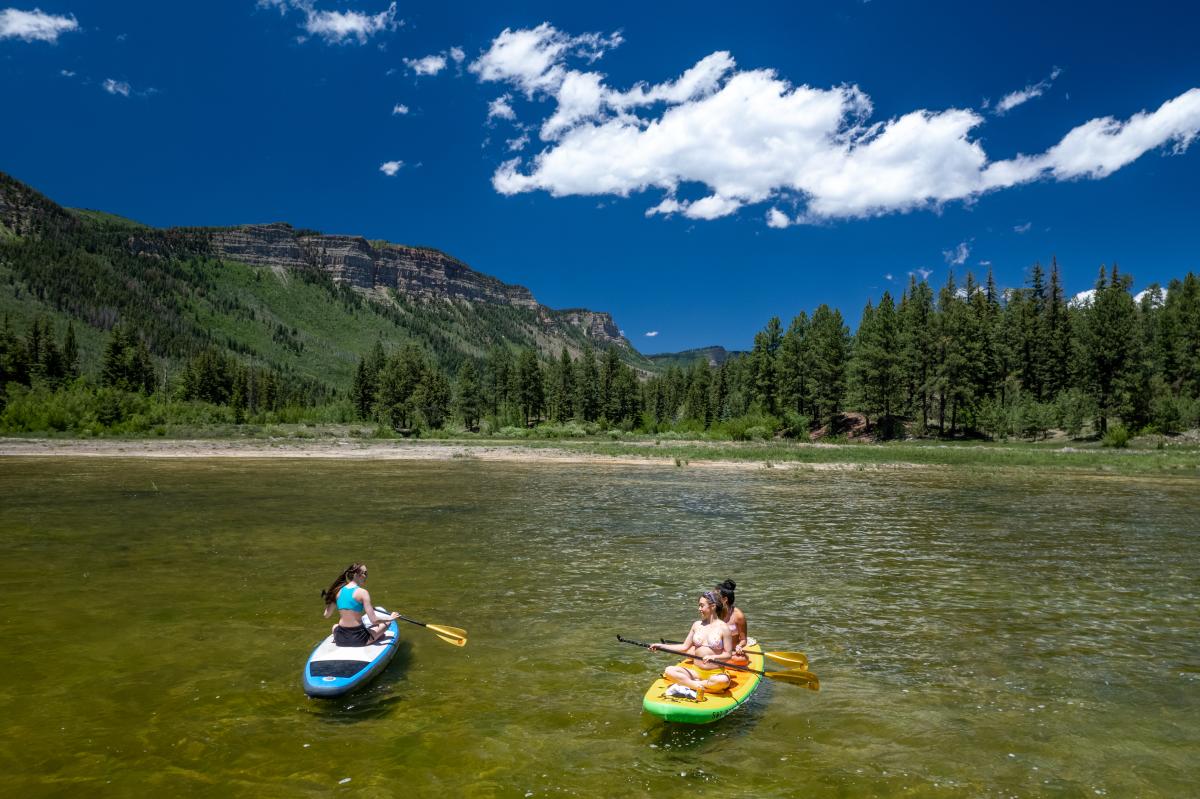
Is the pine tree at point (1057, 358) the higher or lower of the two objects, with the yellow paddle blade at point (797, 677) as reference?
higher

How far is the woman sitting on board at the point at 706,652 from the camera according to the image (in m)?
8.96

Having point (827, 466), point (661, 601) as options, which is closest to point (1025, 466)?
point (827, 466)

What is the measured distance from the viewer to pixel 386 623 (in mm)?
10977

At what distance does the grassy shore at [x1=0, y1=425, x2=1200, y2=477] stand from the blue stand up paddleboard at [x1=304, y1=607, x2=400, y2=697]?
41.9m

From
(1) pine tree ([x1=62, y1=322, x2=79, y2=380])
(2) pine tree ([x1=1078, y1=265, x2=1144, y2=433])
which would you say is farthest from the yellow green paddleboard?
(1) pine tree ([x1=62, y1=322, x2=79, y2=380])

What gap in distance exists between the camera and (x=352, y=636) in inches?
414

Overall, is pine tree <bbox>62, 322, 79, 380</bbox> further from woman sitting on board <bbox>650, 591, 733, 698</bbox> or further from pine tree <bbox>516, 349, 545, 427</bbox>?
woman sitting on board <bbox>650, 591, 733, 698</bbox>

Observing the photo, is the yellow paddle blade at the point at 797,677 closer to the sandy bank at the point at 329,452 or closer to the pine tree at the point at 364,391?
the sandy bank at the point at 329,452

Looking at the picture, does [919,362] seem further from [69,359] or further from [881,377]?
[69,359]

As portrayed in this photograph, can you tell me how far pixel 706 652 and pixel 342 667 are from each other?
5.41 metres

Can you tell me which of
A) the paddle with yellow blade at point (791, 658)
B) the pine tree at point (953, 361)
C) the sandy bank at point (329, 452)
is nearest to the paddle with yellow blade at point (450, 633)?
the paddle with yellow blade at point (791, 658)

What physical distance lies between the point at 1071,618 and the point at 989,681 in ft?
16.3

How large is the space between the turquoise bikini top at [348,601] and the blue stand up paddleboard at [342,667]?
28cm

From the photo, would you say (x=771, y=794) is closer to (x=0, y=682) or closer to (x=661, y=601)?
(x=661, y=601)
